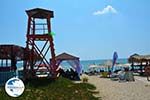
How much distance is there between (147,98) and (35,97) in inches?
206

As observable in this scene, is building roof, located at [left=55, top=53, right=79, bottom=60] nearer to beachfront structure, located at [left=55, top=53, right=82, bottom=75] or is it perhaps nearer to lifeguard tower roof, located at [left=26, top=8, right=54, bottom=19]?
beachfront structure, located at [left=55, top=53, right=82, bottom=75]

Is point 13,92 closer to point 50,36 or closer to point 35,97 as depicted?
point 35,97

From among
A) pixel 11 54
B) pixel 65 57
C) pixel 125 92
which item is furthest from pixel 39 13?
pixel 125 92

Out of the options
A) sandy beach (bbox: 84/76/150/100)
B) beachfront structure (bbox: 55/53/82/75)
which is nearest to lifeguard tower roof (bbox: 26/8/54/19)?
sandy beach (bbox: 84/76/150/100)

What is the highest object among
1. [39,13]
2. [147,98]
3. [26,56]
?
[39,13]

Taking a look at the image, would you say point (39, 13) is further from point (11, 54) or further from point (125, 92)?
point (125, 92)

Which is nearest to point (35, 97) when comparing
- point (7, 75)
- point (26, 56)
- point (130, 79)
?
point (7, 75)

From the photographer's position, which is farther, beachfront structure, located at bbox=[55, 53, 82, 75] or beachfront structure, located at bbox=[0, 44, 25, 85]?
beachfront structure, located at bbox=[55, 53, 82, 75]

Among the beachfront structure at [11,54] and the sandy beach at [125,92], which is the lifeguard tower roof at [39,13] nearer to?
the beachfront structure at [11,54]

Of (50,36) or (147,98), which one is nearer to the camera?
(147,98)

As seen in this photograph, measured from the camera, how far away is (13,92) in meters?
8.05

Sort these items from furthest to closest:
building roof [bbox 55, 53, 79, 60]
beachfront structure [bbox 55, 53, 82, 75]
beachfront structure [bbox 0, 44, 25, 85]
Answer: beachfront structure [bbox 55, 53, 82, 75] < building roof [bbox 55, 53, 79, 60] < beachfront structure [bbox 0, 44, 25, 85]

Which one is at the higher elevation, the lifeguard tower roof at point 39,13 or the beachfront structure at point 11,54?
the lifeguard tower roof at point 39,13

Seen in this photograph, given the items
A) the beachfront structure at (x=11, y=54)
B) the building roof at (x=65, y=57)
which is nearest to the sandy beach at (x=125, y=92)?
the beachfront structure at (x=11, y=54)
